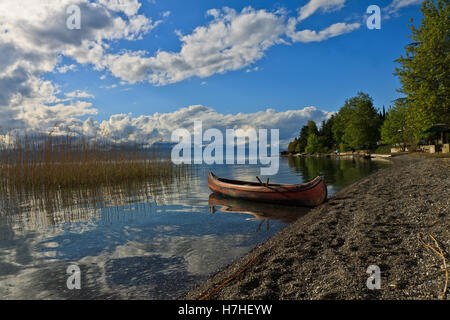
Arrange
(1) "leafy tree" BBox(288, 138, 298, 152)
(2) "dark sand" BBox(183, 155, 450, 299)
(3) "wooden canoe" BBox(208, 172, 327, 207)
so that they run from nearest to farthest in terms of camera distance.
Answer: (2) "dark sand" BBox(183, 155, 450, 299) → (3) "wooden canoe" BBox(208, 172, 327, 207) → (1) "leafy tree" BBox(288, 138, 298, 152)

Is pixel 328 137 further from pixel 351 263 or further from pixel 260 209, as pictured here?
pixel 351 263

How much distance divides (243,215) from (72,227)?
6.77m

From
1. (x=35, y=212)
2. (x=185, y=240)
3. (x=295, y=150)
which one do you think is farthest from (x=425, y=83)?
(x=295, y=150)

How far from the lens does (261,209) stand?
12297mm

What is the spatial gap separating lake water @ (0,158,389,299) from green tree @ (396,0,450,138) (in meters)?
16.8

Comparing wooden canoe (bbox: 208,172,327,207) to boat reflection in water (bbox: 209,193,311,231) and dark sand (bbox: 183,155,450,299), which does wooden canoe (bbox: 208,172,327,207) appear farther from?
dark sand (bbox: 183,155,450,299)

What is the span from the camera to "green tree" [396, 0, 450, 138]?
20250 mm

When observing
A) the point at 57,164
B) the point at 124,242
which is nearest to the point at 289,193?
the point at 124,242

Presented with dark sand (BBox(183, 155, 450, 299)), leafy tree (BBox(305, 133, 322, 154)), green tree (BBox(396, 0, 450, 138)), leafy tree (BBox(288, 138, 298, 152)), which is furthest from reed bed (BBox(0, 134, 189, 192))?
leafy tree (BBox(288, 138, 298, 152))

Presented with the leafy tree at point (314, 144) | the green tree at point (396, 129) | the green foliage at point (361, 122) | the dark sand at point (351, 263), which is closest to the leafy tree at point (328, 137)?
the leafy tree at point (314, 144)

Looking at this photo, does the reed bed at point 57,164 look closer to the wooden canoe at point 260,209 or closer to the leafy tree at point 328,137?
the wooden canoe at point 260,209

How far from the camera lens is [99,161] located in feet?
65.5

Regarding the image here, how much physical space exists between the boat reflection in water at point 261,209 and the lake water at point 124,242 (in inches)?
1.7
